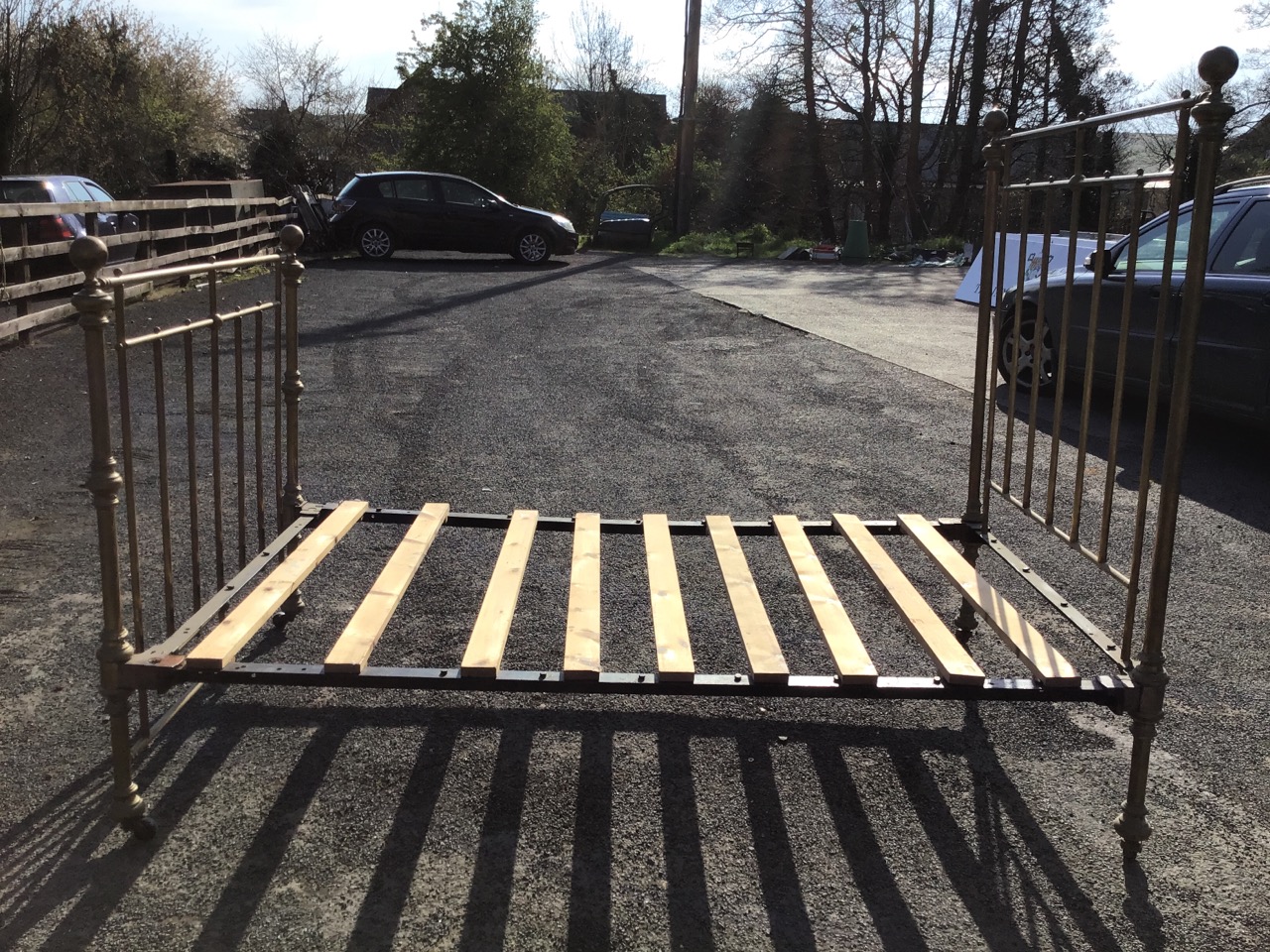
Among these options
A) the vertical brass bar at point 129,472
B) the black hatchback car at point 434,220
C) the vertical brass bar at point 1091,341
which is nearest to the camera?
the vertical brass bar at point 129,472

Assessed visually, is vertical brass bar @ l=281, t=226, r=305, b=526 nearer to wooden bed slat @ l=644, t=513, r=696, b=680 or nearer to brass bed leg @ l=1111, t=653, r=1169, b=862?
wooden bed slat @ l=644, t=513, r=696, b=680

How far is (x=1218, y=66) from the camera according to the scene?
2.45 metres

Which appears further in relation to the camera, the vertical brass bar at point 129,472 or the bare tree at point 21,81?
the bare tree at point 21,81

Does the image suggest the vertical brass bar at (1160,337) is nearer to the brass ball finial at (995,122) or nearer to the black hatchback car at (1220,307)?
the brass ball finial at (995,122)

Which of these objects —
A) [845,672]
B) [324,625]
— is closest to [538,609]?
[324,625]

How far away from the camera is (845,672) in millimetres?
2734

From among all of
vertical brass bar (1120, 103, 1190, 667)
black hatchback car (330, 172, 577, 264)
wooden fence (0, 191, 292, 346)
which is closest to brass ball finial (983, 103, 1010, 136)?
vertical brass bar (1120, 103, 1190, 667)

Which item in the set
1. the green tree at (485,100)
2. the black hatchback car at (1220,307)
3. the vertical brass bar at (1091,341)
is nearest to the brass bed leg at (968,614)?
the vertical brass bar at (1091,341)

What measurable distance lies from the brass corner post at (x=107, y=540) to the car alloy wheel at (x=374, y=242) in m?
17.4

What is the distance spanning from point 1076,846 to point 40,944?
2.36 m

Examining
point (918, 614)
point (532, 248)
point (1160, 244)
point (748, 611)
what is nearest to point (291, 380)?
point (748, 611)

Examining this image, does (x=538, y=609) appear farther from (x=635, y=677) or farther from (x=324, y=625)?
(x=635, y=677)

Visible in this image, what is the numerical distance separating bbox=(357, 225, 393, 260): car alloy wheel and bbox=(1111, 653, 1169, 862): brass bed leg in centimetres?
1812

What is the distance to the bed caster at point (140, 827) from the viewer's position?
8.70 ft
